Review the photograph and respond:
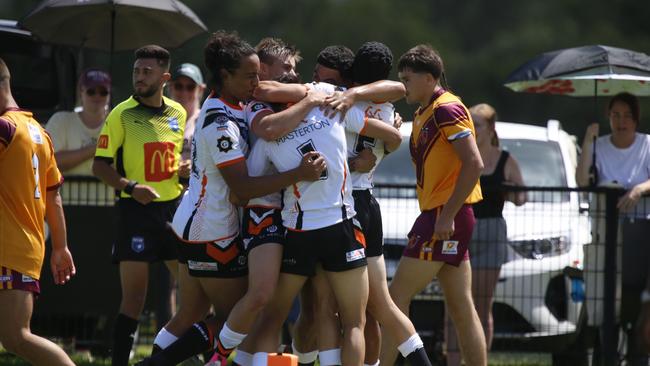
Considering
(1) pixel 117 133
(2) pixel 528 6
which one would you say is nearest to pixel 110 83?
(1) pixel 117 133

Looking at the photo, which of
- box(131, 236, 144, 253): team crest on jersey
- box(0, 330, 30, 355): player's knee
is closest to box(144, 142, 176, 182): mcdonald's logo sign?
box(131, 236, 144, 253): team crest on jersey

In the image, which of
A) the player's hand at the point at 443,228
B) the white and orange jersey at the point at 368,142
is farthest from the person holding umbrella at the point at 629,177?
the white and orange jersey at the point at 368,142

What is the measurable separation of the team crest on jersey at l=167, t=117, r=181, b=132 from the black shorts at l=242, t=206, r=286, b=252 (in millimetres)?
1884

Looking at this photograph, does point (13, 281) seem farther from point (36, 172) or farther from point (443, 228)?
point (443, 228)

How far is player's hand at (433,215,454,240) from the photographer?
736 cm

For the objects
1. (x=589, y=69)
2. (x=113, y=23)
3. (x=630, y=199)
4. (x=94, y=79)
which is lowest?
(x=630, y=199)

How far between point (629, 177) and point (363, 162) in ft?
11.2

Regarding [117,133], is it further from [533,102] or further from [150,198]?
[533,102]

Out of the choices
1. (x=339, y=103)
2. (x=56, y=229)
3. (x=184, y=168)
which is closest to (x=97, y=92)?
(x=184, y=168)

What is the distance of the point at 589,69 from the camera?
949 centimetres

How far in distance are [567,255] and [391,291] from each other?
8.25ft

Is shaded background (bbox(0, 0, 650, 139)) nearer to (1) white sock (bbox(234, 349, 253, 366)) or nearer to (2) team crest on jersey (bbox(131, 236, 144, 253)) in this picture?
(2) team crest on jersey (bbox(131, 236, 144, 253))

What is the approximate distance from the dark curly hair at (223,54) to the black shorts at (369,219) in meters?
1.12

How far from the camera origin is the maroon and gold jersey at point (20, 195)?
661 centimetres
